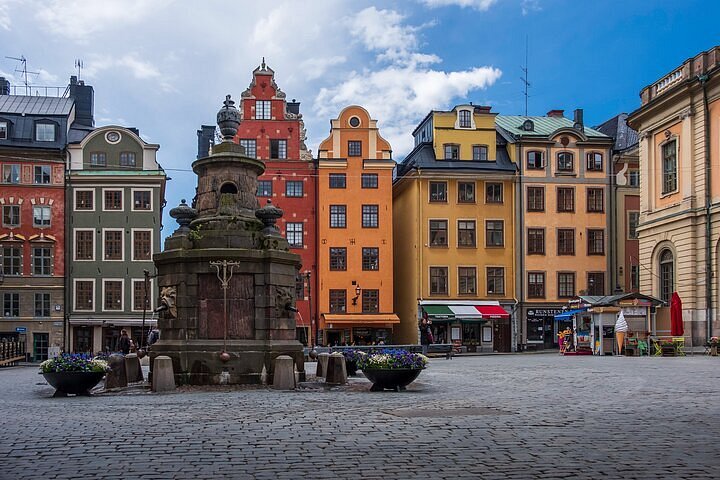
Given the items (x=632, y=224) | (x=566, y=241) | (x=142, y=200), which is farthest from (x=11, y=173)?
(x=632, y=224)

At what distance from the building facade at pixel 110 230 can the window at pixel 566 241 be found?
28.1 meters

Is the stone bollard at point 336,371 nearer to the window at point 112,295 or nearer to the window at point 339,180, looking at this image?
the window at point 339,180

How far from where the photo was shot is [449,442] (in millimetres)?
11688

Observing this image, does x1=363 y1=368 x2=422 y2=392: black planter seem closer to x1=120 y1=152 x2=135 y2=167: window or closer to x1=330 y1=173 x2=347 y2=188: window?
x1=330 y1=173 x2=347 y2=188: window

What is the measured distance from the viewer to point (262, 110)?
207 ft

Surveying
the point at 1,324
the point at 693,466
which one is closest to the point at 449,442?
the point at 693,466

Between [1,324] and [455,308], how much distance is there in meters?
30.2

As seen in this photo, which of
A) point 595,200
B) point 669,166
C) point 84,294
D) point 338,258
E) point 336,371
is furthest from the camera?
point 595,200

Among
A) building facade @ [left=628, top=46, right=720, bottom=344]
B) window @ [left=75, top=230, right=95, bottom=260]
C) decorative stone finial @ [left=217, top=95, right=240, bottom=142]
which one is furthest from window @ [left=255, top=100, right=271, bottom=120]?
decorative stone finial @ [left=217, top=95, right=240, bottom=142]

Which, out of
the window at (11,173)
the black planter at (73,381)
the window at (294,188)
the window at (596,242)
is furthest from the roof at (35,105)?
the black planter at (73,381)

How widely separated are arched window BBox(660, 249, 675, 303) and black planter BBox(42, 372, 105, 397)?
120 ft

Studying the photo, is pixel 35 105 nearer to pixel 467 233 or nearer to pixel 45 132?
pixel 45 132

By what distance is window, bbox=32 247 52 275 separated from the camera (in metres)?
62.8

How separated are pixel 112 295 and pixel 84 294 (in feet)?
6.11
